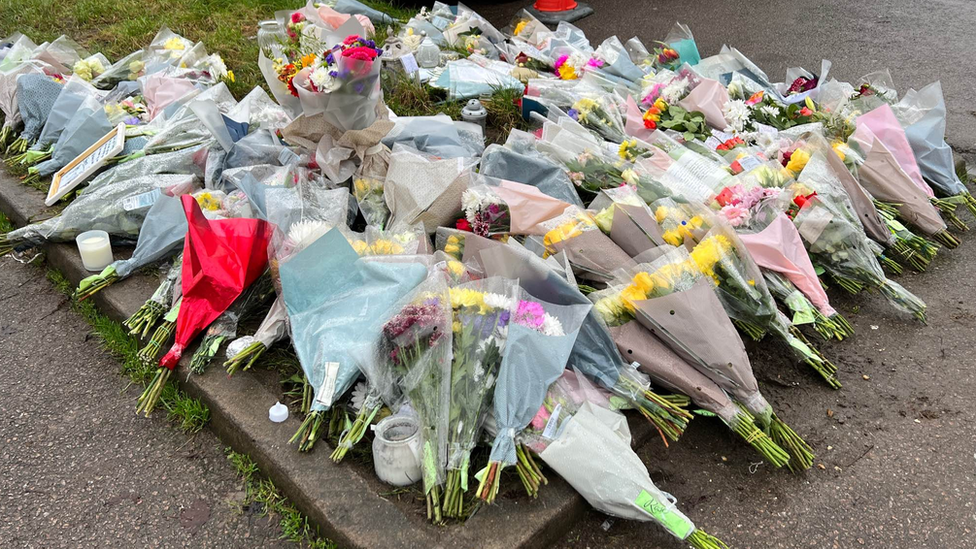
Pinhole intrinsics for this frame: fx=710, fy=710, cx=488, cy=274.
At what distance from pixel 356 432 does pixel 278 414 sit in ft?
0.99

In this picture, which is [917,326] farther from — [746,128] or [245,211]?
[245,211]

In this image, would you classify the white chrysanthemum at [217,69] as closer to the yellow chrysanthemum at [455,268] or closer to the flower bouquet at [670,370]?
the yellow chrysanthemum at [455,268]

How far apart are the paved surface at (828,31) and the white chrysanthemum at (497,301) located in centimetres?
385

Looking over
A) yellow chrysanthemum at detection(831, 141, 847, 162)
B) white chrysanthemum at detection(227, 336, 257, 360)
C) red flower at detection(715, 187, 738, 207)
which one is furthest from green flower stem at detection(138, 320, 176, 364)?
yellow chrysanthemum at detection(831, 141, 847, 162)

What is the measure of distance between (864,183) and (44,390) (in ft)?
11.9

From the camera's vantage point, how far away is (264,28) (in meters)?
4.65

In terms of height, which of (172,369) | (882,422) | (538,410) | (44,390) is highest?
(538,410)

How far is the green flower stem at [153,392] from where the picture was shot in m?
2.47

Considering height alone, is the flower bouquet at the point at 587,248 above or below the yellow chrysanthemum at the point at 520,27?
above

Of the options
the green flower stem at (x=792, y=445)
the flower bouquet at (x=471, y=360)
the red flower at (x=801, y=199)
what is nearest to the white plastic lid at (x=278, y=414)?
the flower bouquet at (x=471, y=360)

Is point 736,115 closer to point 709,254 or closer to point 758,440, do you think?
point 709,254

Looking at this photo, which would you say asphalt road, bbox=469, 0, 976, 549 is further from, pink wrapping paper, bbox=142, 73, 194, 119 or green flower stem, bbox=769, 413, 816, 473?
pink wrapping paper, bbox=142, 73, 194, 119

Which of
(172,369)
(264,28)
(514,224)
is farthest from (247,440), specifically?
(264,28)

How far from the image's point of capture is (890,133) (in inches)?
138
